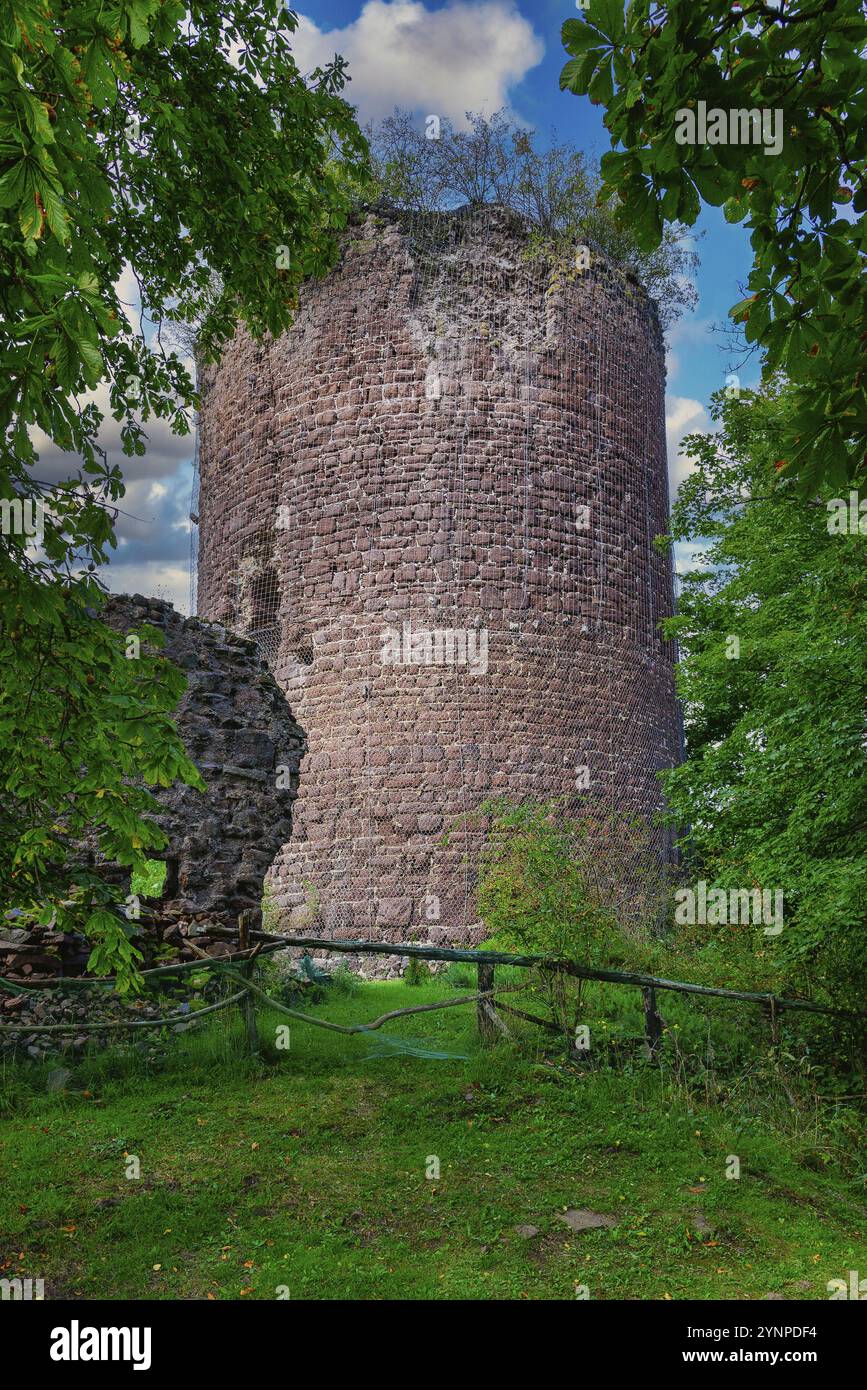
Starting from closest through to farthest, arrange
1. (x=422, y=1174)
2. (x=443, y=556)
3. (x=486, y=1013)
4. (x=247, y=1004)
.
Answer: (x=422, y=1174), (x=247, y=1004), (x=486, y=1013), (x=443, y=556)

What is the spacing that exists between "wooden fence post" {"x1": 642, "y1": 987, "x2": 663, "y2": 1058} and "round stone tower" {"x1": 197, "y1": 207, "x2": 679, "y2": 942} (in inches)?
222

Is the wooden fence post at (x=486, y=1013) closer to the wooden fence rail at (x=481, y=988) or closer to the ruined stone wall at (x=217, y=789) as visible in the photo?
the wooden fence rail at (x=481, y=988)

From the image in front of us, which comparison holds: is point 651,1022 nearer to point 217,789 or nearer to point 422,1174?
point 422,1174

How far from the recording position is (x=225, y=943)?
8.65 metres

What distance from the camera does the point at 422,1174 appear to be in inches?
227

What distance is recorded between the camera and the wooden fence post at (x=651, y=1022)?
24.8 ft

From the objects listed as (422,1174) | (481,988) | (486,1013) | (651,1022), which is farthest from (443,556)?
(422,1174)

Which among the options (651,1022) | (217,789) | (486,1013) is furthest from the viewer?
(217,789)

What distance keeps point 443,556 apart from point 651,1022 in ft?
26.8

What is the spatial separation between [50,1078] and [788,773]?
5716mm

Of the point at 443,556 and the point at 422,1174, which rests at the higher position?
the point at 443,556

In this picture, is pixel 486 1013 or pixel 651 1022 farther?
pixel 486 1013
